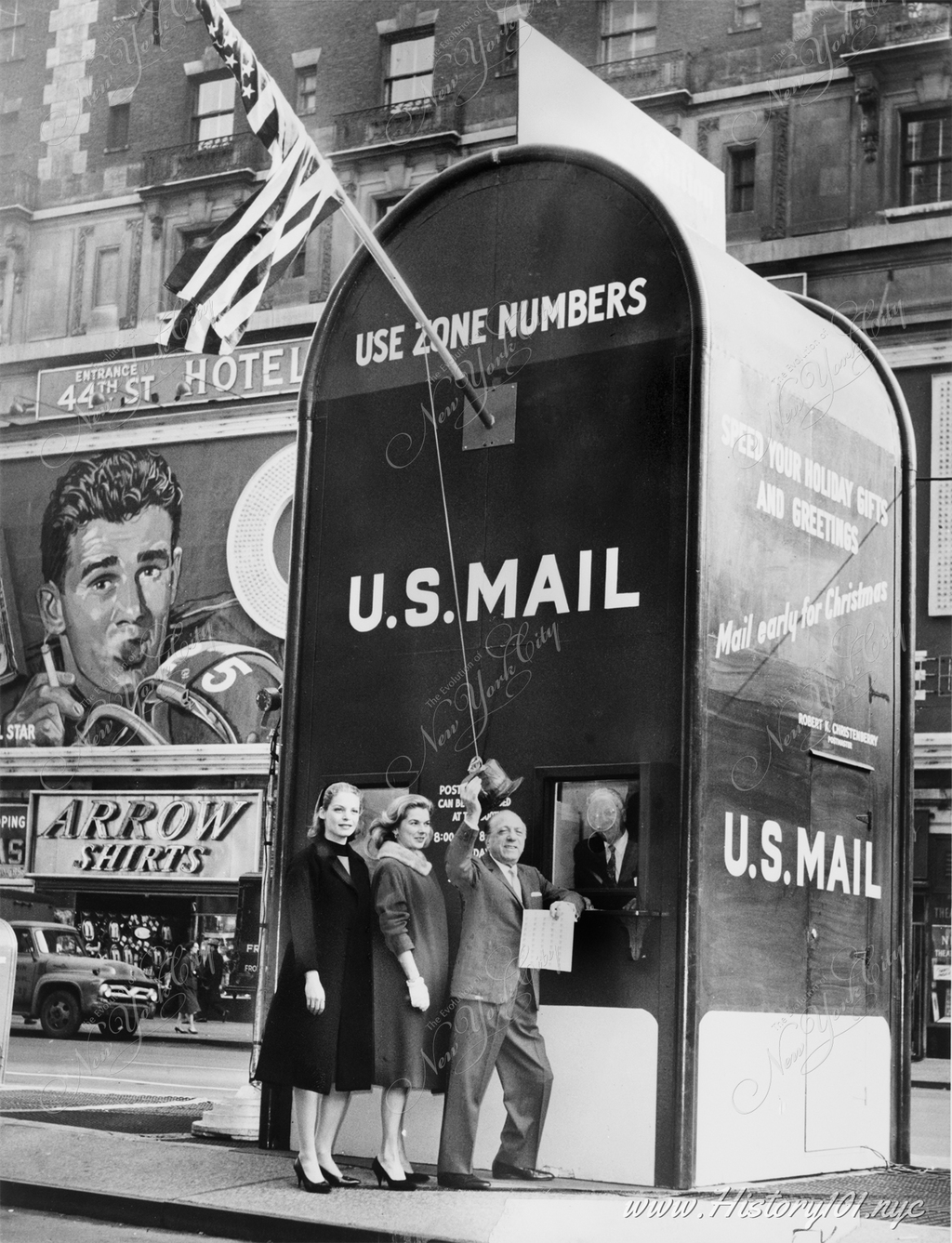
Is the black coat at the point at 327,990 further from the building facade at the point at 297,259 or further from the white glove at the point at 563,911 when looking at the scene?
the building facade at the point at 297,259

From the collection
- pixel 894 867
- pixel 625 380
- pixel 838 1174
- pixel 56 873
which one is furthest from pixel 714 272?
pixel 56 873

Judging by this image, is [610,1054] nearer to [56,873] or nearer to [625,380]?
[625,380]

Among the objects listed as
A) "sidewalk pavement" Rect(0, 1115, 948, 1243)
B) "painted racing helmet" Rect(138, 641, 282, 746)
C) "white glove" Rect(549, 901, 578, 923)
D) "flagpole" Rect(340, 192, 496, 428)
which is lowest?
"sidewalk pavement" Rect(0, 1115, 948, 1243)

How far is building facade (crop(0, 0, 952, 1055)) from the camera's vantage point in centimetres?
667

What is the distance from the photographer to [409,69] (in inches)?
289

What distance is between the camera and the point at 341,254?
7.71 metres

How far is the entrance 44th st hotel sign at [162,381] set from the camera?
26.5 ft

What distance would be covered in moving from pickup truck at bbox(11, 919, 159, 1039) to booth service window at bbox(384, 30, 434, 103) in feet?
13.6

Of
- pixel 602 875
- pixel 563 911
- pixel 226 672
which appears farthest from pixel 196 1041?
pixel 602 875

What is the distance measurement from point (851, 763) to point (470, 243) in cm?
273

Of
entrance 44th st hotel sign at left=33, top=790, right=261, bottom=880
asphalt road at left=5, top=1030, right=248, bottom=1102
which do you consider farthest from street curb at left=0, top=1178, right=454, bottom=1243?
entrance 44th st hotel sign at left=33, top=790, right=261, bottom=880

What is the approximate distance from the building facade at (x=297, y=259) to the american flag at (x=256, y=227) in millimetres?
755

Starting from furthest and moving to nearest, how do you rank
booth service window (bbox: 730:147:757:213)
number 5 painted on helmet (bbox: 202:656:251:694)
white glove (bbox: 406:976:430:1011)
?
number 5 painted on helmet (bbox: 202:656:251:694) < booth service window (bbox: 730:147:757:213) < white glove (bbox: 406:976:430:1011)

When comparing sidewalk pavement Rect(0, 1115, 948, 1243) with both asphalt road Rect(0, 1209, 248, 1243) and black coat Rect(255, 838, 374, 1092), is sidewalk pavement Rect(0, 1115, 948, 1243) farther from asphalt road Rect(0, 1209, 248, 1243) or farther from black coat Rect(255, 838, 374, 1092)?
black coat Rect(255, 838, 374, 1092)
